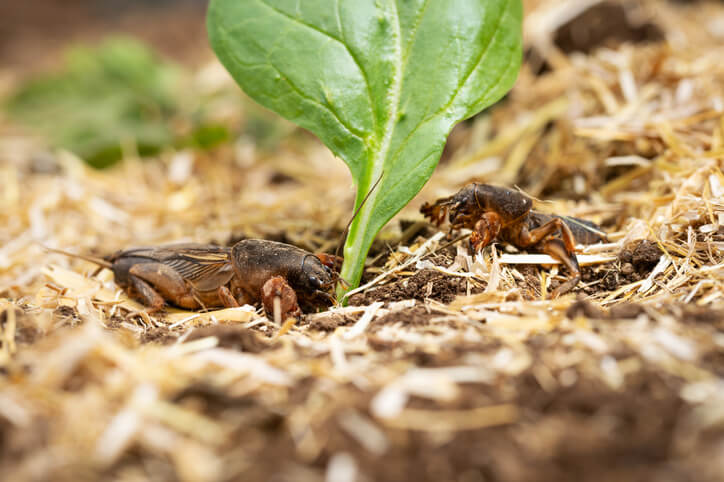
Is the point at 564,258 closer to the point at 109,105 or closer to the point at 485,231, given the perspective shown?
the point at 485,231

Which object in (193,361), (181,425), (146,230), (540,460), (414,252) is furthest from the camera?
(146,230)

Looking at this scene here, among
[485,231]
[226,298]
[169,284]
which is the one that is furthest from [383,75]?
[169,284]

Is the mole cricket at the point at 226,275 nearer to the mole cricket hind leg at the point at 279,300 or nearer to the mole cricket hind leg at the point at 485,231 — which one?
the mole cricket hind leg at the point at 279,300

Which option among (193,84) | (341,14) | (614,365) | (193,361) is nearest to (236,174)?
(193,84)

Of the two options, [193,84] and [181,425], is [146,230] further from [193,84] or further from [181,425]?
[193,84]

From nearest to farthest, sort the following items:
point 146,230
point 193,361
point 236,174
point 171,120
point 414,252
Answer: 1. point 193,361
2. point 414,252
3. point 146,230
4. point 236,174
5. point 171,120

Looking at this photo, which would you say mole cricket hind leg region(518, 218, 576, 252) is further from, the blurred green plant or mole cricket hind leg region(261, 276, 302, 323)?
the blurred green plant
